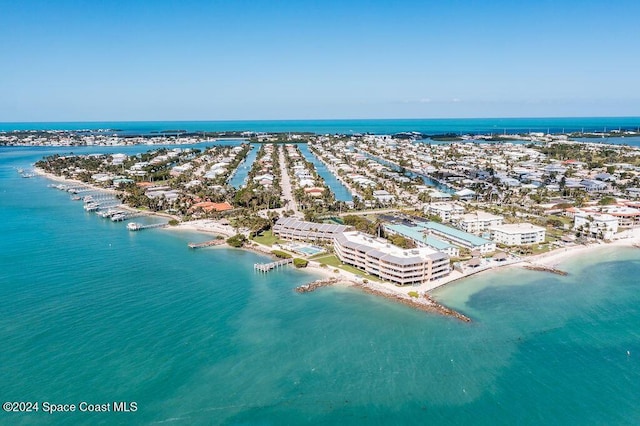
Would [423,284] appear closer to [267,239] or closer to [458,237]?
[458,237]

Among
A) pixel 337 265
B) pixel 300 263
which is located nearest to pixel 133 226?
pixel 300 263

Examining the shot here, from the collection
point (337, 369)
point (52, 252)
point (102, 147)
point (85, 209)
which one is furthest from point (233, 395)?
point (102, 147)

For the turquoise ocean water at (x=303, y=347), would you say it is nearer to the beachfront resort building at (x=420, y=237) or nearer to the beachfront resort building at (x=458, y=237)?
the beachfront resort building at (x=458, y=237)

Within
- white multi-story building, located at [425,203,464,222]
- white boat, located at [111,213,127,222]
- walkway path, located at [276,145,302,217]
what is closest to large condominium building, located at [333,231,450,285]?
white multi-story building, located at [425,203,464,222]

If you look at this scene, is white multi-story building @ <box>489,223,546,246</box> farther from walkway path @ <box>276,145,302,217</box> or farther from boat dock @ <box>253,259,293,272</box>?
walkway path @ <box>276,145,302,217</box>

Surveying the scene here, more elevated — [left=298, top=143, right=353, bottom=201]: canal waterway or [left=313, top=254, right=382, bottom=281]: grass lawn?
[left=298, top=143, right=353, bottom=201]: canal waterway
